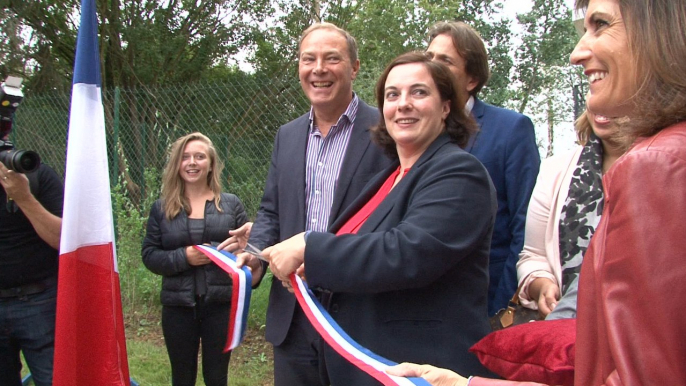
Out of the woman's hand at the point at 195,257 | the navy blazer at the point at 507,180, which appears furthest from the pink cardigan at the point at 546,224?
the woman's hand at the point at 195,257

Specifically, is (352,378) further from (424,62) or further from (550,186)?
(424,62)

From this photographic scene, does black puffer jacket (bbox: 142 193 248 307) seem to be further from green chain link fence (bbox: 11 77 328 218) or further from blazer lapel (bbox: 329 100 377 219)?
green chain link fence (bbox: 11 77 328 218)

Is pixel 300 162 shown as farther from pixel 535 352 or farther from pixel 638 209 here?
pixel 638 209

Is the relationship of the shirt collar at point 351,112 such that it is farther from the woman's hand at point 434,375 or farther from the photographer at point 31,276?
the woman's hand at point 434,375

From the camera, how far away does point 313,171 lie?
2.85 m

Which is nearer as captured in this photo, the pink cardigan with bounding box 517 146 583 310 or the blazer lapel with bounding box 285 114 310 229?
the pink cardigan with bounding box 517 146 583 310

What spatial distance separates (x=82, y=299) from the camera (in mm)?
2846

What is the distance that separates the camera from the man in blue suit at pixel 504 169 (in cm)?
255

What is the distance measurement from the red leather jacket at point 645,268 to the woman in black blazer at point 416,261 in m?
0.86

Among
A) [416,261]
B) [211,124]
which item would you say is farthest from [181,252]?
[211,124]

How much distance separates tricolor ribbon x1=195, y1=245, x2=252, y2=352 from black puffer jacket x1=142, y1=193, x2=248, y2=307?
57 cm

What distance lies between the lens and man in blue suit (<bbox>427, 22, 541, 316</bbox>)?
2.55 m

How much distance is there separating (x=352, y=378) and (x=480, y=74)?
1.57m

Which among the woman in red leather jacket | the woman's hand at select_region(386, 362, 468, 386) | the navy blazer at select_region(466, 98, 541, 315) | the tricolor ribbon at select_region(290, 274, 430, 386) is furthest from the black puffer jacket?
the woman in red leather jacket
